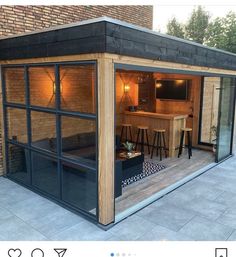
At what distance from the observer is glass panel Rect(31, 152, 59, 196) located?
4.82 meters

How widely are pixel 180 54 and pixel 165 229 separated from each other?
2960mm

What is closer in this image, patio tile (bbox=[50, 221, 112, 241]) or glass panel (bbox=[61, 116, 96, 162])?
patio tile (bbox=[50, 221, 112, 241])

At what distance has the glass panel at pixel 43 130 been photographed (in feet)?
16.1

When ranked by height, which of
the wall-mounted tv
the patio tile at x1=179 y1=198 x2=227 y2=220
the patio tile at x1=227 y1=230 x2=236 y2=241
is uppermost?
the wall-mounted tv

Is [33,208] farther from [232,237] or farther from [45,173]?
[232,237]

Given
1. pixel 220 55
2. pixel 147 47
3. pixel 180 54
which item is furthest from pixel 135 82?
pixel 147 47

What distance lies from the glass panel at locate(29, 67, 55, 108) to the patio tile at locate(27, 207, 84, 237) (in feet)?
5.90

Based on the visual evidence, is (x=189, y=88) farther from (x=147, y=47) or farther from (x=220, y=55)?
(x=147, y=47)

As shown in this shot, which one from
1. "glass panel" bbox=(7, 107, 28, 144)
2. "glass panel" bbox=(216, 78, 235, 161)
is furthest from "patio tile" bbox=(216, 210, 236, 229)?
"glass panel" bbox=(7, 107, 28, 144)

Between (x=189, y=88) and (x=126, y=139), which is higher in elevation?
(x=189, y=88)

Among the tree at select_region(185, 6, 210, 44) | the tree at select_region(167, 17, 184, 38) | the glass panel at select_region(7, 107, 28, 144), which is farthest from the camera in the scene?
the tree at select_region(167, 17, 184, 38)

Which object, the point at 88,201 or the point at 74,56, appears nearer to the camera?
the point at 74,56

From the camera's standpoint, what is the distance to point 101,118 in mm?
3701

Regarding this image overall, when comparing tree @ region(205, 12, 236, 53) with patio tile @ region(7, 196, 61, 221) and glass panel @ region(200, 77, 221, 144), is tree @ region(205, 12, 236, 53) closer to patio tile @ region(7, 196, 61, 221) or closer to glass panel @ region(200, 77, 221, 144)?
glass panel @ region(200, 77, 221, 144)
